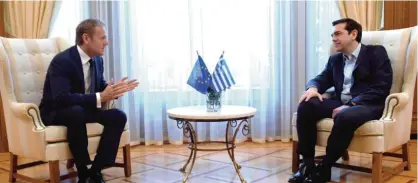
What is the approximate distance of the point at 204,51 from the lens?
391 cm

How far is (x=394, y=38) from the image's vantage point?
288 centimetres

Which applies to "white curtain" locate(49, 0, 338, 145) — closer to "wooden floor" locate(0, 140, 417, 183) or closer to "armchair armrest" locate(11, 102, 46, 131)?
"wooden floor" locate(0, 140, 417, 183)

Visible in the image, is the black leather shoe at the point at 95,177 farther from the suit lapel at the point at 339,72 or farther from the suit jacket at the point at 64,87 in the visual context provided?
the suit lapel at the point at 339,72

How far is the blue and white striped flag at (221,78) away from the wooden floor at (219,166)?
575mm

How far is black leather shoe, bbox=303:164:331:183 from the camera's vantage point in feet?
8.42

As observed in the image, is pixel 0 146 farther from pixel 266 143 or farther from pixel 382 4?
pixel 382 4

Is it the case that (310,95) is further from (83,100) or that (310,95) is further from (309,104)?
(83,100)

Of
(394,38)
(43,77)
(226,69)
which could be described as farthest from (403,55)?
(43,77)

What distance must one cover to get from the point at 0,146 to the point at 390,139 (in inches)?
123

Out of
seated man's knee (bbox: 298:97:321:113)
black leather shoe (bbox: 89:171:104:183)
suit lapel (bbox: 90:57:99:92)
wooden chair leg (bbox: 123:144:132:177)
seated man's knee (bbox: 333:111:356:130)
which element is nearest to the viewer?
seated man's knee (bbox: 333:111:356:130)

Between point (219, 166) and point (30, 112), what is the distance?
133cm

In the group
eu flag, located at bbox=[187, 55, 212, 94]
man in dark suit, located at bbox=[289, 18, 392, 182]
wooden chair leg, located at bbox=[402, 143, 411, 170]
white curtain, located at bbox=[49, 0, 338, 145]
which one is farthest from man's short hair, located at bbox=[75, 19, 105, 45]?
wooden chair leg, located at bbox=[402, 143, 411, 170]

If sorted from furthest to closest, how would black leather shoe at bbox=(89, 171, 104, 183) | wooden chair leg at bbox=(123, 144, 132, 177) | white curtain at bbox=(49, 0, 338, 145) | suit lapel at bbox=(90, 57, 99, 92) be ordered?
white curtain at bbox=(49, 0, 338, 145)
wooden chair leg at bbox=(123, 144, 132, 177)
suit lapel at bbox=(90, 57, 99, 92)
black leather shoe at bbox=(89, 171, 104, 183)

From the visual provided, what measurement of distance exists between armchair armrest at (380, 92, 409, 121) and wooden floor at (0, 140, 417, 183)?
0.43 metres
